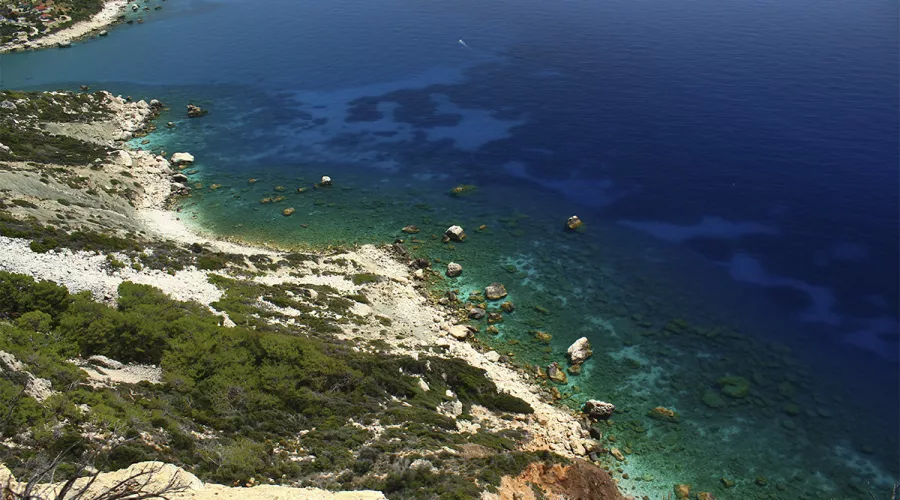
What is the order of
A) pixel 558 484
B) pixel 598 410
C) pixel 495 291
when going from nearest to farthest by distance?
pixel 558 484
pixel 598 410
pixel 495 291

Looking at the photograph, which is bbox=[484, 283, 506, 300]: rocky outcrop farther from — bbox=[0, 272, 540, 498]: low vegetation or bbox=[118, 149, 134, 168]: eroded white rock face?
bbox=[118, 149, 134, 168]: eroded white rock face

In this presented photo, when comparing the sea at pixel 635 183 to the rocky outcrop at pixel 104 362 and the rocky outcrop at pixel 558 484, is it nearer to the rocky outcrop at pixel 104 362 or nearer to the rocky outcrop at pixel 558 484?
the rocky outcrop at pixel 558 484

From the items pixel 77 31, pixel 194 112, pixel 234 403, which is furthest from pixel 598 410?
pixel 77 31

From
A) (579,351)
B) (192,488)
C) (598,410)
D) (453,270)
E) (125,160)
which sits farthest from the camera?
(125,160)

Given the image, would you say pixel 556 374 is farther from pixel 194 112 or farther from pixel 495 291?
pixel 194 112

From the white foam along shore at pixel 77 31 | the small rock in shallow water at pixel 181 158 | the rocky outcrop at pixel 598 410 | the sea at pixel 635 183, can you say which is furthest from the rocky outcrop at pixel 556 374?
the white foam along shore at pixel 77 31

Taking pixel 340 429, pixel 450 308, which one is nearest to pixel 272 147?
pixel 450 308

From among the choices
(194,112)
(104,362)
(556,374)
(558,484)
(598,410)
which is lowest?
(556,374)
